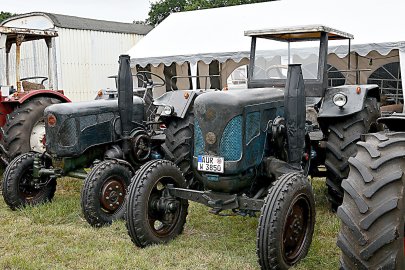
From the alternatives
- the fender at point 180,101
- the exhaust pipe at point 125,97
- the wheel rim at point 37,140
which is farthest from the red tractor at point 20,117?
the fender at point 180,101

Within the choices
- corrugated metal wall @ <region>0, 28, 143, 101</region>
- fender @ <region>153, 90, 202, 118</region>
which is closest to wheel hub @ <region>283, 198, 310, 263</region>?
fender @ <region>153, 90, 202, 118</region>

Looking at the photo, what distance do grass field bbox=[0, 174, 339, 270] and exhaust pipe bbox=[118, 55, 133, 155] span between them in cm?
100

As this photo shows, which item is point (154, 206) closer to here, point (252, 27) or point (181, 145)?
point (181, 145)

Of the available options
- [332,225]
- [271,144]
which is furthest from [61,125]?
[332,225]

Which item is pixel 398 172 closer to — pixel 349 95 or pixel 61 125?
pixel 349 95

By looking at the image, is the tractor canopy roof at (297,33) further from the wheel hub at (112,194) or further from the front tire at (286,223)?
the wheel hub at (112,194)

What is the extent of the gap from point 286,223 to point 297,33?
2.42 m

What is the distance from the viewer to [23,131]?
20.7ft

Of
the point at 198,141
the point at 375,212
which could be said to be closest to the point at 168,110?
the point at 198,141

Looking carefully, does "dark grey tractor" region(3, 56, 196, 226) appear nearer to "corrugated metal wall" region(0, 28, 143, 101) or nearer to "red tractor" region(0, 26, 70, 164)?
"red tractor" region(0, 26, 70, 164)

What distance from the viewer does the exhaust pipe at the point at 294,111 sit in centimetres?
387

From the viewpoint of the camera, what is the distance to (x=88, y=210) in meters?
4.70

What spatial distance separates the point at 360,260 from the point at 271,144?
69.4 inches

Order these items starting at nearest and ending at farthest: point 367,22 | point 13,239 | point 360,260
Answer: point 360,260
point 13,239
point 367,22
